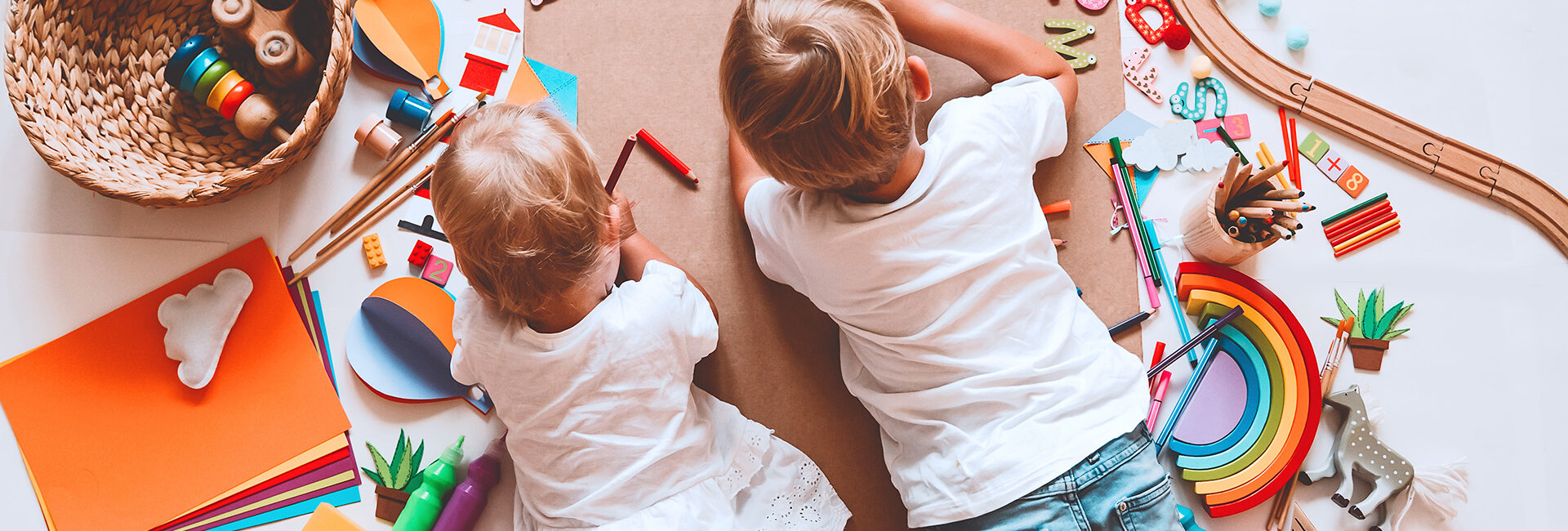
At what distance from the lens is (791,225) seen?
0.92 metres

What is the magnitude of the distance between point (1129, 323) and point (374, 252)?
973 mm

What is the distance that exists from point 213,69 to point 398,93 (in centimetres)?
21

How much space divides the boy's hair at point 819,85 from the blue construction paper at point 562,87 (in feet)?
1.34

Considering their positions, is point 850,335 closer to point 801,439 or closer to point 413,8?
point 801,439

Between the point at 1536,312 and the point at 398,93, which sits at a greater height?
the point at 398,93

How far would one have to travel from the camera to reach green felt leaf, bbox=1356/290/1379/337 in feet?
3.55

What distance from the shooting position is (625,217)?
3.32 feet

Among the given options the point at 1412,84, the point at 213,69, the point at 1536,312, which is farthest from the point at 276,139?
the point at 1536,312

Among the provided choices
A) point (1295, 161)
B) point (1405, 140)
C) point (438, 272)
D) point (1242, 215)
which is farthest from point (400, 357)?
point (1405, 140)

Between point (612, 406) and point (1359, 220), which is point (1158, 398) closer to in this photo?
point (1359, 220)

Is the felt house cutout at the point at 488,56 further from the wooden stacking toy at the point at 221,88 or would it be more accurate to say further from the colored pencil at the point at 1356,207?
the colored pencil at the point at 1356,207

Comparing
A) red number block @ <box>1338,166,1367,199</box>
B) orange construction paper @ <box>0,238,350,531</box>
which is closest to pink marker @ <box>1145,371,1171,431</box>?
red number block @ <box>1338,166,1367,199</box>

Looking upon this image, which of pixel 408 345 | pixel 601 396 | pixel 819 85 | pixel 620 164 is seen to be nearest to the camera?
pixel 819 85

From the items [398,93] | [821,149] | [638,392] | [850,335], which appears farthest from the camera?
[398,93]
